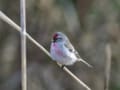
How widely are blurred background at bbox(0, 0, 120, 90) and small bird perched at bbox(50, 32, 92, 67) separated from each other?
0.59 ft

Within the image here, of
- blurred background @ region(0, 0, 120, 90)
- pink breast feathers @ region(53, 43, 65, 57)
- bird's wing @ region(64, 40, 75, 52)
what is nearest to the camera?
pink breast feathers @ region(53, 43, 65, 57)

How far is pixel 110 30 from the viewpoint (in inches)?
146

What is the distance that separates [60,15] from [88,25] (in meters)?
0.25

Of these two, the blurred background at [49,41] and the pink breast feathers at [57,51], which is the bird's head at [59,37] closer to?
the pink breast feathers at [57,51]

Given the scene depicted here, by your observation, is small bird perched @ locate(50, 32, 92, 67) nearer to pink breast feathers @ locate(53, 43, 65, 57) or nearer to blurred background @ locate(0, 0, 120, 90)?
pink breast feathers @ locate(53, 43, 65, 57)

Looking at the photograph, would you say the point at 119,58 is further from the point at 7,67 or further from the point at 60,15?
the point at 7,67

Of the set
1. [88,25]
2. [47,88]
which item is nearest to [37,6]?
[88,25]

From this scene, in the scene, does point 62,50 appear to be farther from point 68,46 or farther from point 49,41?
point 49,41

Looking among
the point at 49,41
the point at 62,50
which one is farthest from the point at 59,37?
the point at 49,41

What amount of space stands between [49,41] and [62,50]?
1.33 ft

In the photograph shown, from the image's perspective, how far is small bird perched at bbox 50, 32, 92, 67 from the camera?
10.6ft

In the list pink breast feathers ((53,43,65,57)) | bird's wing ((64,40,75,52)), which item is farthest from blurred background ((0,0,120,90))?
pink breast feathers ((53,43,65,57))

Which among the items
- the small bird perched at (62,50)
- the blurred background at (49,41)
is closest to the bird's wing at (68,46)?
the small bird perched at (62,50)

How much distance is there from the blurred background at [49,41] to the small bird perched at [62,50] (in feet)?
0.59
